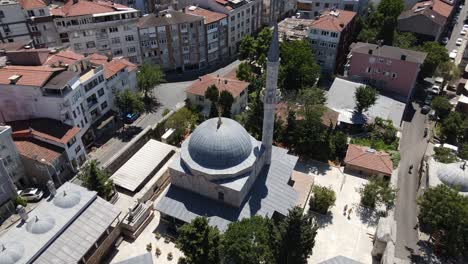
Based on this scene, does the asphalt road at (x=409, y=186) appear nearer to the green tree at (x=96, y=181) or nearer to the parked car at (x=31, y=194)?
the green tree at (x=96, y=181)

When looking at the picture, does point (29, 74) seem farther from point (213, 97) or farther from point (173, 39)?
point (173, 39)

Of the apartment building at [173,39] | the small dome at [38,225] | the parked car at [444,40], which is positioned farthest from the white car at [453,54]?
the small dome at [38,225]

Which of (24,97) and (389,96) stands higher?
(24,97)

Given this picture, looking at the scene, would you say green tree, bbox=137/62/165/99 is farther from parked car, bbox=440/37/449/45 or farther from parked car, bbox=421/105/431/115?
parked car, bbox=440/37/449/45

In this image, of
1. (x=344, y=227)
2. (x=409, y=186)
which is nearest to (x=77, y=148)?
(x=344, y=227)

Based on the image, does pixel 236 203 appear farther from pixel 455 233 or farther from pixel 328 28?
pixel 328 28

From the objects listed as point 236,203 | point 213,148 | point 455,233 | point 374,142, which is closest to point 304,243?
point 236,203
